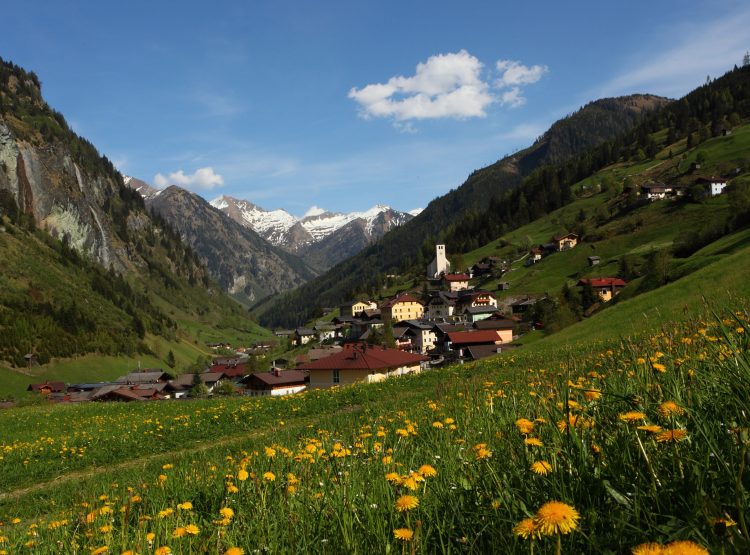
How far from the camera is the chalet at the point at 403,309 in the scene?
164 metres

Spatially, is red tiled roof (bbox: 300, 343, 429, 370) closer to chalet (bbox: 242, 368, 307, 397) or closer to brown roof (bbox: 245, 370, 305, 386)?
chalet (bbox: 242, 368, 307, 397)

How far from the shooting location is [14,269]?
152m

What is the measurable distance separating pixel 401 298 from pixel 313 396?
142154 mm

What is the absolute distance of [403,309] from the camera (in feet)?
544

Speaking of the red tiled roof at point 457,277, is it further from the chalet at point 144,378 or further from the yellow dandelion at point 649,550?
the yellow dandelion at point 649,550

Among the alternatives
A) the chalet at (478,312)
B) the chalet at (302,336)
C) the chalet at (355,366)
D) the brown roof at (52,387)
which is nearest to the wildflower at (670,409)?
the chalet at (355,366)

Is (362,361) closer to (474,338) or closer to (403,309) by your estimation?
(474,338)

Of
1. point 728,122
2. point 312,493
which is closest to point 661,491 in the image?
point 312,493

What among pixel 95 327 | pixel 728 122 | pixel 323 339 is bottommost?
pixel 323 339

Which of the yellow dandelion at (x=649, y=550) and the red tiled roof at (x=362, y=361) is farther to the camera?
the red tiled roof at (x=362, y=361)

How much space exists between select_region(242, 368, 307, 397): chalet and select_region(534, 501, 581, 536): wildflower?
208ft

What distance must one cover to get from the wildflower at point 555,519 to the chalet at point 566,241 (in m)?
161

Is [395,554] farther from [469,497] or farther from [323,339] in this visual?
[323,339]

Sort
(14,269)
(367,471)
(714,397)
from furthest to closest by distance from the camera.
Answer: (14,269) < (367,471) < (714,397)
